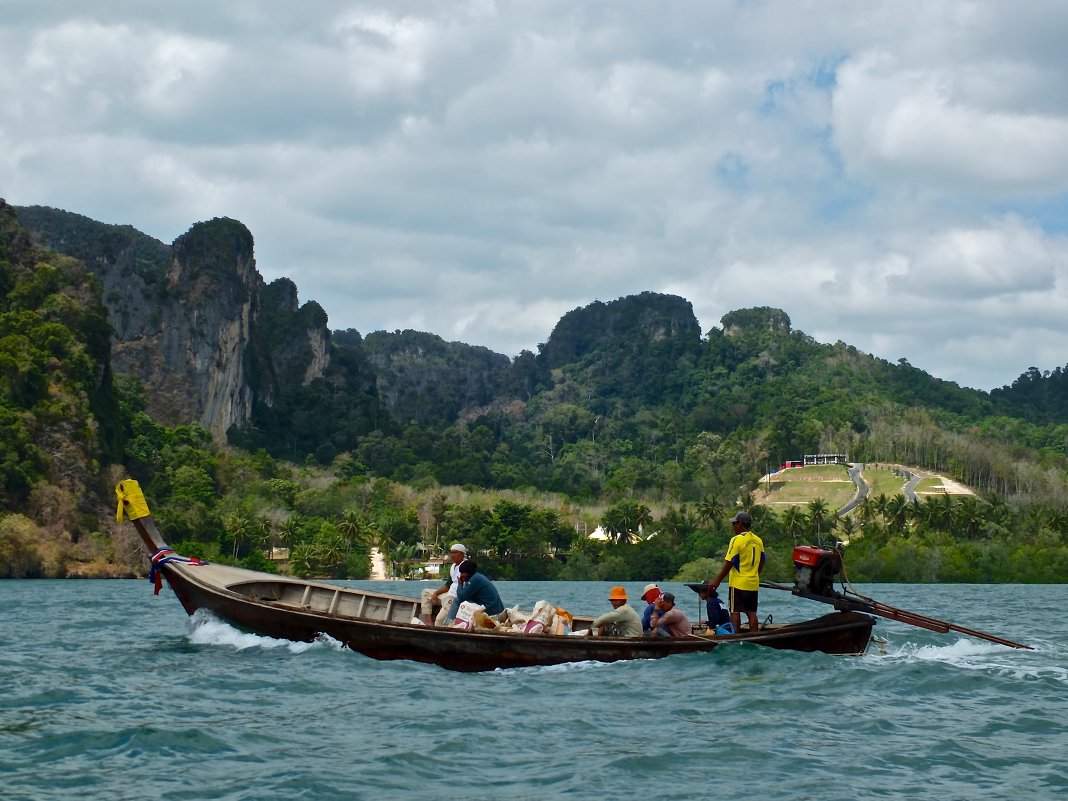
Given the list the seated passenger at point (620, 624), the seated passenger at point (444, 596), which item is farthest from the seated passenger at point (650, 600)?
the seated passenger at point (444, 596)

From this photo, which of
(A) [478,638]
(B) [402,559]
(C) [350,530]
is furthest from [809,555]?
(C) [350,530]

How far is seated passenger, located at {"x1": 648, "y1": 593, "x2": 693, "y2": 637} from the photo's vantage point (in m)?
18.8

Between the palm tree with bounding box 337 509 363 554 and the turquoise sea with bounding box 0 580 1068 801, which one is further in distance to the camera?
the palm tree with bounding box 337 509 363 554

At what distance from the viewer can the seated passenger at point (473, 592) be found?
19469 mm

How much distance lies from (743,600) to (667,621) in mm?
1296

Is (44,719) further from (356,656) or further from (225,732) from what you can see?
(356,656)

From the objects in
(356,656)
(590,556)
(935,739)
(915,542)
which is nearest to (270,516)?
(590,556)

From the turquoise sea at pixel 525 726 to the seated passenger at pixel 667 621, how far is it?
0.48m

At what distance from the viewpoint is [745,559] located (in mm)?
18844

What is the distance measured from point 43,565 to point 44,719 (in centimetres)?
6920

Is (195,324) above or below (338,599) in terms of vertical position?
above

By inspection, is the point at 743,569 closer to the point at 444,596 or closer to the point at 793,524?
the point at 444,596

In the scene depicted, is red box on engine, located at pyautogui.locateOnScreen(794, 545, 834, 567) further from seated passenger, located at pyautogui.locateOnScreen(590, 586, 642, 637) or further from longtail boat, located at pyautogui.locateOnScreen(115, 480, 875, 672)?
seated passenger, located at pyautogui.locateOnScreen(590, 586, 642, 637)

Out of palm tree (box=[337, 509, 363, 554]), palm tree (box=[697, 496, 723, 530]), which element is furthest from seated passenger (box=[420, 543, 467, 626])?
palm tree (box=[697, 496, 723, 530])
